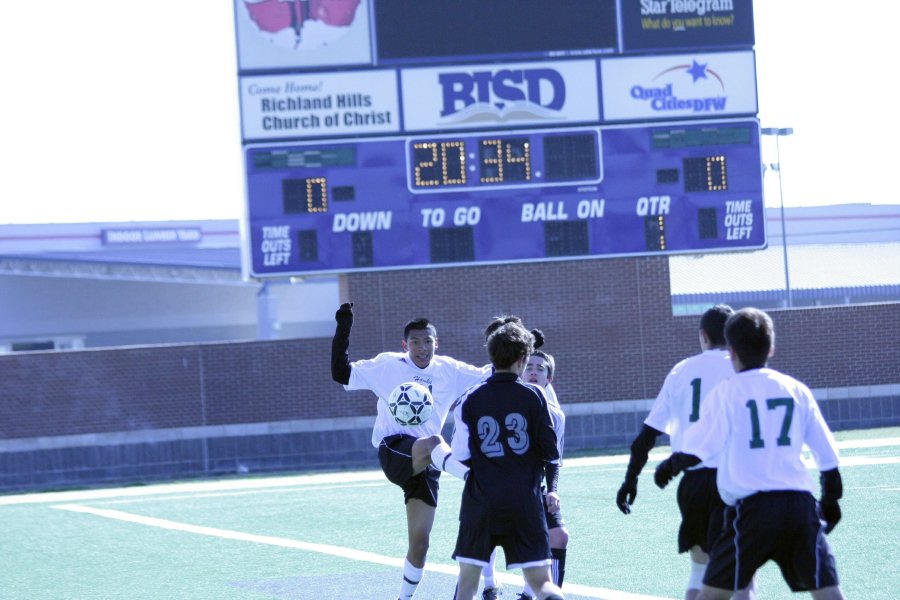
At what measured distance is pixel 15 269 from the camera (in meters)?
45.9

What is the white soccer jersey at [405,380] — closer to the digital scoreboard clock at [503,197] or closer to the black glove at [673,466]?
the black glove at [673,466]

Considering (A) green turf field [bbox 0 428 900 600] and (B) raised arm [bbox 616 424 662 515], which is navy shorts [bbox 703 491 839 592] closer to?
(B) raised arm [bbox 616 424 662 515]

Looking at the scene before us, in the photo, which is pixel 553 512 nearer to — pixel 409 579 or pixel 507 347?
pixel 409 579

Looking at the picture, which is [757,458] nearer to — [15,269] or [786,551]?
[786,551]

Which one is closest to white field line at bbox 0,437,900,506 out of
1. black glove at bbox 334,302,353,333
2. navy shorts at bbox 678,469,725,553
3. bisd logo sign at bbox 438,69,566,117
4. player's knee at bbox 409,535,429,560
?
bisd logo sign at bbox 438,69,566,117

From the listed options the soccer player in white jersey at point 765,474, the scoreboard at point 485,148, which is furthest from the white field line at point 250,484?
the soccer player in white jersey at point 765,474

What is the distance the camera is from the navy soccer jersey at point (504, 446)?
6.72 metres

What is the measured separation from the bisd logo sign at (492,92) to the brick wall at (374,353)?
156 inches

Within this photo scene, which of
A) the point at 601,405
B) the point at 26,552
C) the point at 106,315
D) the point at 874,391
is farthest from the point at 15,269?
the point at 26,552

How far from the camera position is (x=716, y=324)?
699 cm

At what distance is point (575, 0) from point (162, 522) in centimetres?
1013

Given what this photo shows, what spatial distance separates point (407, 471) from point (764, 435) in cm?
321

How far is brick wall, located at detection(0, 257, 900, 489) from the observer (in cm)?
2264

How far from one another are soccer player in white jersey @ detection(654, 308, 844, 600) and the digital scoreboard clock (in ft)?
47.4
